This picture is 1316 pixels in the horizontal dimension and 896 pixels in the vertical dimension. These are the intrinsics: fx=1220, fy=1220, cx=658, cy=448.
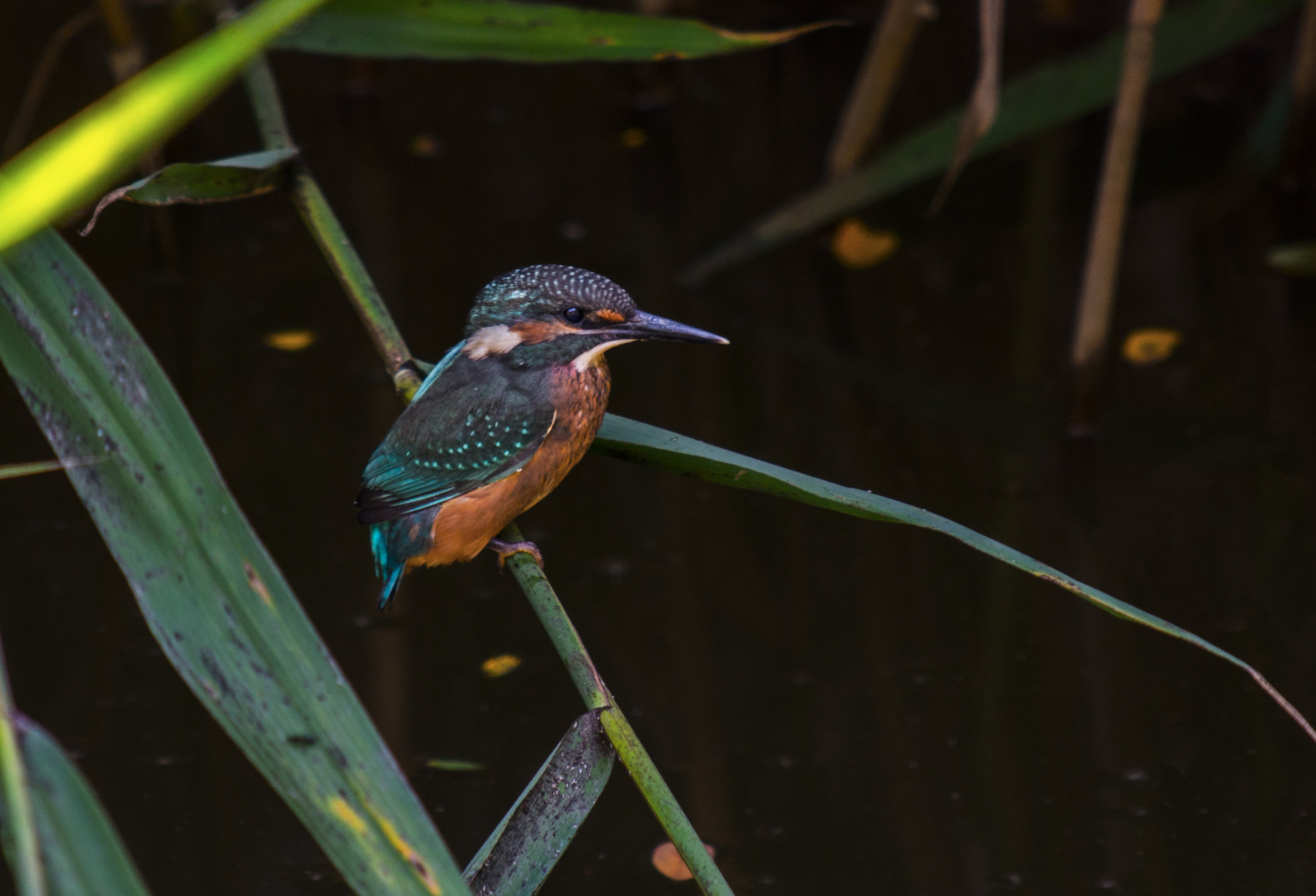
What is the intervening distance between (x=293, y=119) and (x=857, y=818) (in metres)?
1.96

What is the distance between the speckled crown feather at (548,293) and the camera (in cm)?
105

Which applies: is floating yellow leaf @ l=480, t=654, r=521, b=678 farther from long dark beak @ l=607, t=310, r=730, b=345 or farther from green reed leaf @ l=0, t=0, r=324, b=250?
green reed leaf @ l=0, t=0, r=324, b=250

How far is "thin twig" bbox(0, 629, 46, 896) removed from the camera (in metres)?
0.38

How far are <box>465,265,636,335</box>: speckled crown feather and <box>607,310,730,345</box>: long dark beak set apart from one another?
1 centimetres

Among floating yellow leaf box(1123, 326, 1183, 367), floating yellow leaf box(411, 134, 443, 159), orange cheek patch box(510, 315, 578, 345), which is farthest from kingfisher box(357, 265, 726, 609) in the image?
floating yellow leaf box(411, 134, 443, 159)

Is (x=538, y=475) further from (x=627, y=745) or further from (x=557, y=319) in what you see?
(x=627, y=745)

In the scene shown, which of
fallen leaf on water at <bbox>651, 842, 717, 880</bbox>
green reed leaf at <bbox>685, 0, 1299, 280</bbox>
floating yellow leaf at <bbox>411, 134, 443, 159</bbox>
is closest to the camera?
fallen leaf on water at <bbox>651, 842, 717, 880</bbox>

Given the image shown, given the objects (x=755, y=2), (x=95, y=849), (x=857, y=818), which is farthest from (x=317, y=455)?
(x=755, y=2)

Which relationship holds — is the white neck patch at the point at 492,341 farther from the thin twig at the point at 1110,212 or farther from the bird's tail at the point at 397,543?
the thin twig at the point at 1110,212

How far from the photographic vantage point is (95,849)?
448mm

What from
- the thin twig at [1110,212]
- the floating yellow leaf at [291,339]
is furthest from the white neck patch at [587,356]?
the floating yellow leaf at [291,339]

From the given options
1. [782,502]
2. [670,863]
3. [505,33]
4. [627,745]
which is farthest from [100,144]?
[782,502]

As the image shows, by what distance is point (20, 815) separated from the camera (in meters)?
0.39

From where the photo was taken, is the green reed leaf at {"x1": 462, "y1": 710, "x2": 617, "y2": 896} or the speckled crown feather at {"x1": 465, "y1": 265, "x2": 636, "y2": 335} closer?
the green reed leaf at {"x1": 462, "y1": 710, "x2": 617, "y2": 896}
